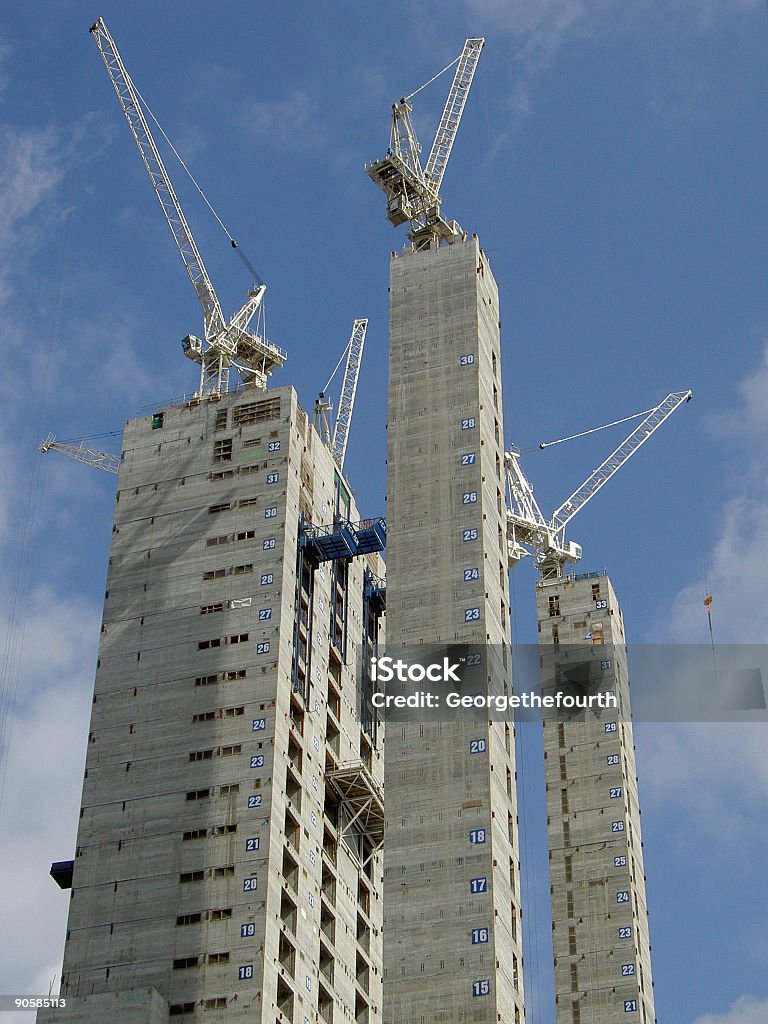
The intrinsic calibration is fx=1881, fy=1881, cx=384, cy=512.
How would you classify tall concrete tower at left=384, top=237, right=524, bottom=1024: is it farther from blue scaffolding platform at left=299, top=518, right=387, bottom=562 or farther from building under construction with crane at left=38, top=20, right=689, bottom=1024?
blue scaffolding platform at left=299, top=518, right=387, bottom=562

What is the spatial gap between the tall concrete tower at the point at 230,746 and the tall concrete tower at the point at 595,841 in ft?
58.7

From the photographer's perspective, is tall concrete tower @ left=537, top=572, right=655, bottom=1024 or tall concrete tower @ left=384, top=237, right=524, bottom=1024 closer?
tall concrete tower @ left=384, top=237, right=524, bottom=1024

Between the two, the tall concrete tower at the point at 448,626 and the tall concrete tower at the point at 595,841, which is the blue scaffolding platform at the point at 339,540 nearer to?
the tall concrete tower at the point at 448,626

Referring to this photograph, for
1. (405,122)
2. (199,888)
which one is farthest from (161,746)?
(405,122)

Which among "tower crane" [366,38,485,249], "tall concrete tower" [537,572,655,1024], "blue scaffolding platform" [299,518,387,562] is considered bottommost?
"tall concrete tower" [537,572,655,1024]

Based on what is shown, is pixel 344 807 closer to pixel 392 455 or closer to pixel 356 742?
pixel 356 742

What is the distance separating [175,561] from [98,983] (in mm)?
40042

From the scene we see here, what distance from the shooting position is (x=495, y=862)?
13588 centimetres

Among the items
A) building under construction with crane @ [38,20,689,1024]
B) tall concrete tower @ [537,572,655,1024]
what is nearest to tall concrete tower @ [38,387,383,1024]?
building under construction with crane @ [38,20,689,1024]

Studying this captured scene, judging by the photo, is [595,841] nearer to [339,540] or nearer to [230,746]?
[339,540]

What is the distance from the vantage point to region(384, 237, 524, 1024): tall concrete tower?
13275 cm

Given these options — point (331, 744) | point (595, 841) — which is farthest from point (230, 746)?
point (595, 841)

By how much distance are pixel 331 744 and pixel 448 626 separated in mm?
33815

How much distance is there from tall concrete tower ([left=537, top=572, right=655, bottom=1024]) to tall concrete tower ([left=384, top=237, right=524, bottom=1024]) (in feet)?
115
